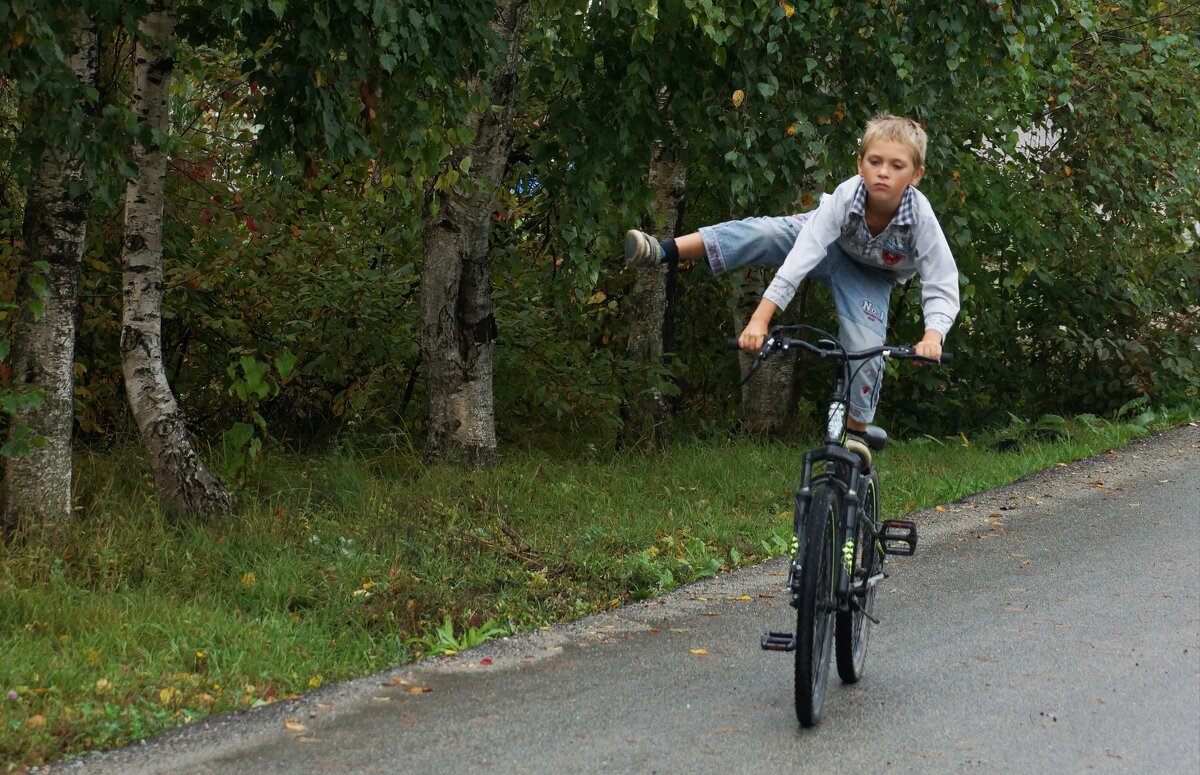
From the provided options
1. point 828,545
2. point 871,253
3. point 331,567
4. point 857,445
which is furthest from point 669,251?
point 331,567

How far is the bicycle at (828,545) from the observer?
4543 millimetres

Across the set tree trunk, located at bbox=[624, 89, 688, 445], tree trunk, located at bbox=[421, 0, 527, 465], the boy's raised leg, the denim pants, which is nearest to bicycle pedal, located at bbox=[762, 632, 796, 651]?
the denim pants

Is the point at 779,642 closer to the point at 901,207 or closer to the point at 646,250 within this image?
the point at 646,250

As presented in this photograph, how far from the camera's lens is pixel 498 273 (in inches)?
425

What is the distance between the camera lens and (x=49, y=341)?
22.5 feet

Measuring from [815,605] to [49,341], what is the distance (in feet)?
13.7

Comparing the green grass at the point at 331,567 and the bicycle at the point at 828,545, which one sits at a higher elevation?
the bicycle at the point at 828,545

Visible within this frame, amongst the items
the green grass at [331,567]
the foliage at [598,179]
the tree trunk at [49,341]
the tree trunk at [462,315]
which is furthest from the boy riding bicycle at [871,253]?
the tree trunk at [462,315]

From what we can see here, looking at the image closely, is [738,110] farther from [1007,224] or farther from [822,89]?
[1007,224]

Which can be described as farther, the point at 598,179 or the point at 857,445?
the point at 598,179

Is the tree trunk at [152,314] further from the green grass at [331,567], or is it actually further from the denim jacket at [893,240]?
the denim jacket at [893,240]

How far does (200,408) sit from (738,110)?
4.30m

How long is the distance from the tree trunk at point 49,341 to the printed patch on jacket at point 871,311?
12.5ft

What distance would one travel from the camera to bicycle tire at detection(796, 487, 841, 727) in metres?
4.49
